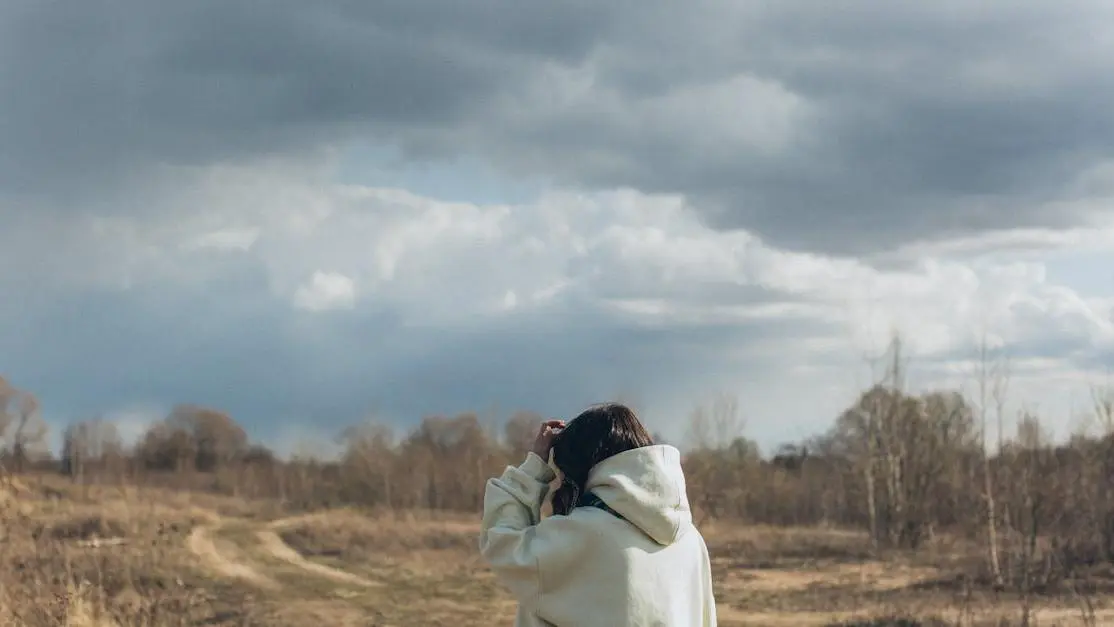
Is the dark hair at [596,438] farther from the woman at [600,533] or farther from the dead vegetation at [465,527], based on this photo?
the dead vegetation at [465,527]

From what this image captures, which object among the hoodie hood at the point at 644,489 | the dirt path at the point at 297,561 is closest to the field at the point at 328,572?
the dirt path at the point at 297,561

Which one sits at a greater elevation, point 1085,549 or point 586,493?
point 586,493

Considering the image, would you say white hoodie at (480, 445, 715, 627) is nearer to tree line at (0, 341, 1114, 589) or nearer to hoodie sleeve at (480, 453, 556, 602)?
hoodie sleeve at (480, 453, 556, 602)

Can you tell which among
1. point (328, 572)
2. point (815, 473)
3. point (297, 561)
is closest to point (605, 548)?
point (328, 572)

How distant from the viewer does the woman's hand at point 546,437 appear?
7.16ft

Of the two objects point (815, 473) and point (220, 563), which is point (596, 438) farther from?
point (815, 473)

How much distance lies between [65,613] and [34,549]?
3033 millimetres

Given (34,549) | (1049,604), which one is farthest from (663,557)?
(1049,604)

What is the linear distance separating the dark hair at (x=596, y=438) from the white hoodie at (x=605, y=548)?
0.08ft

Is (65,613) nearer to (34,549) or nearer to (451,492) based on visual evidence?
(34,549)

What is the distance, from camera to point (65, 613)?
8.16m

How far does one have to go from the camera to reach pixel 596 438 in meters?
2.11

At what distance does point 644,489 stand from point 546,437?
24 centimetres

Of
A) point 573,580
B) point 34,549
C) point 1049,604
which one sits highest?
point 573,580
